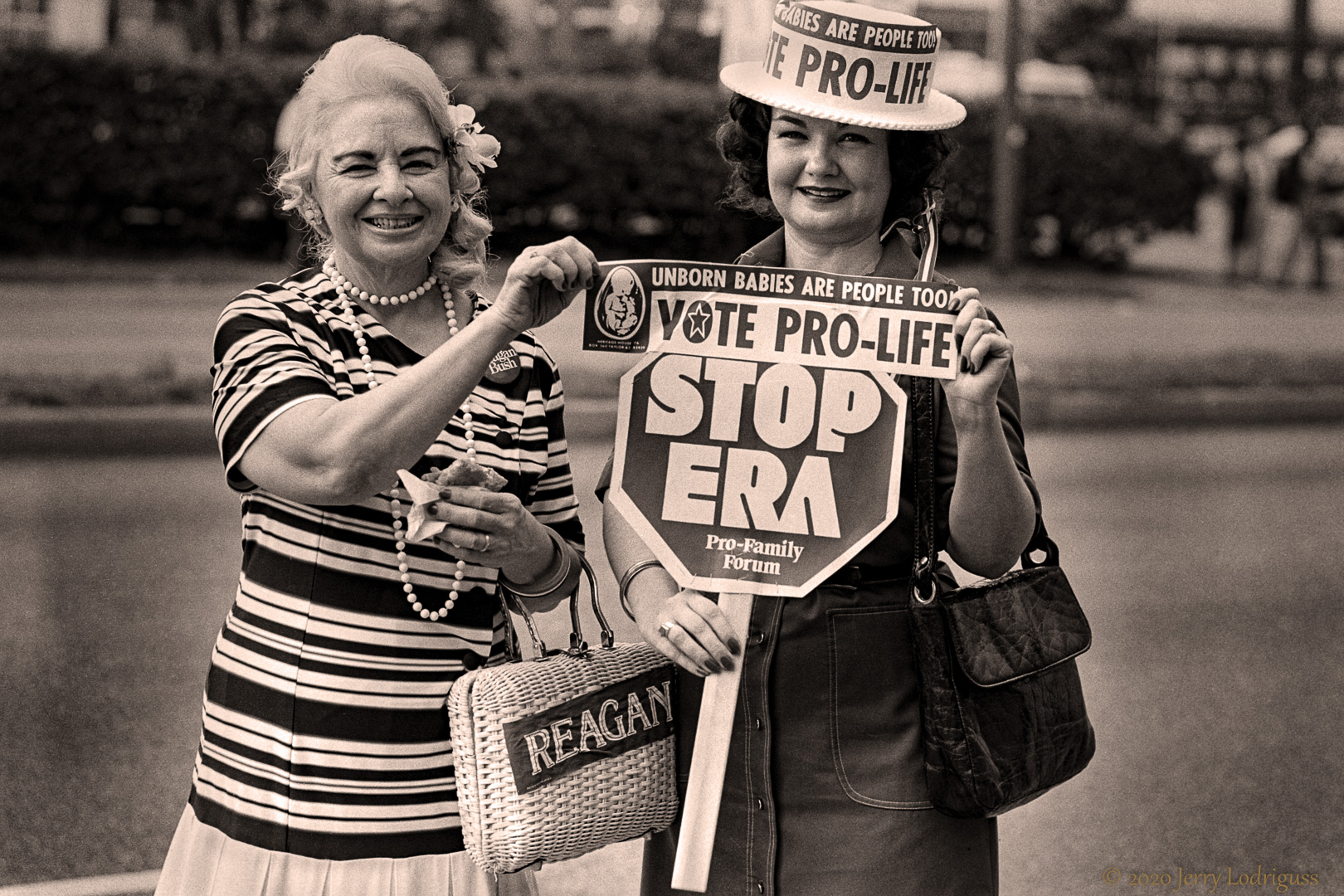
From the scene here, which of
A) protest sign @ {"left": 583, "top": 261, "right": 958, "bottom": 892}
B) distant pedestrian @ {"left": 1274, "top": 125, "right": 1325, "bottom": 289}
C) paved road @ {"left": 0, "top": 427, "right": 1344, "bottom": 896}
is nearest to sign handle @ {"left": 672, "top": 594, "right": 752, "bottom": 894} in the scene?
protest sign @ {"left": 583, "top": 261, "right": 958, "bottom": 892}

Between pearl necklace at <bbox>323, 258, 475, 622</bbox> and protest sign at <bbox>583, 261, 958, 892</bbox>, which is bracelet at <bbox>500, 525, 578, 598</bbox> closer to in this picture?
pearl necklace at <bbox>323, 258, 475, 622</bbox>

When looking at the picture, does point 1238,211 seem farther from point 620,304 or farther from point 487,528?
point 487,528

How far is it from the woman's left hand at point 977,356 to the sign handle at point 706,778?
0.45 metres

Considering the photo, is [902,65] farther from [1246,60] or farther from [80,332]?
[1246,60]

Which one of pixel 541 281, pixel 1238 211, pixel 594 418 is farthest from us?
pixel 1238 211

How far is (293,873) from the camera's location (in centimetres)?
236

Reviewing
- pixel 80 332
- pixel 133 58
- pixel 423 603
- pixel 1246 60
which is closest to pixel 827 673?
pixel 423 603

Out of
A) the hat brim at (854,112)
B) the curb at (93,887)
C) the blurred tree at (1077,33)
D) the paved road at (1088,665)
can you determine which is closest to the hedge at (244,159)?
the paved road at (1088,665)

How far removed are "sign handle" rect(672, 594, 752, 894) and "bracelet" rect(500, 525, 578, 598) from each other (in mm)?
333

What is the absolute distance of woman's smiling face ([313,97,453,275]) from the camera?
7.91ft

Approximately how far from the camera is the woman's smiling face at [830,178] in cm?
241

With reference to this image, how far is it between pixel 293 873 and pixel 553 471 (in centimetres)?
72

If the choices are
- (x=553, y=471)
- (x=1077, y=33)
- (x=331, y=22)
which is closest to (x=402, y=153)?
(x=553, y=471)

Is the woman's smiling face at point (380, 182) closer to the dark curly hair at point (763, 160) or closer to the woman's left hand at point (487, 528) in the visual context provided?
the woman's left hand at point (487, 528)
